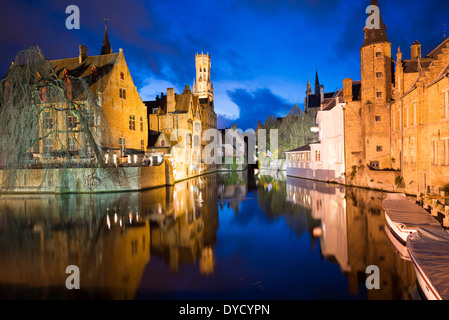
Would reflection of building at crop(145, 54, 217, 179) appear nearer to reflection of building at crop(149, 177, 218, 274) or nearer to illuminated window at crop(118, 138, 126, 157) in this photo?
illuminated window at crop(118, 138, 126, 157)

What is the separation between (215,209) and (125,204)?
6.89 meters

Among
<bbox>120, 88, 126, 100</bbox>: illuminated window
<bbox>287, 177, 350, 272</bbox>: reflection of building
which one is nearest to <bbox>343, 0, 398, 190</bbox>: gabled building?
<bbox>287, 177, 350, 272</bbox>: reflection of building

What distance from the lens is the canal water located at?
7.38 meters

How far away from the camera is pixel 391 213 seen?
1286 cm

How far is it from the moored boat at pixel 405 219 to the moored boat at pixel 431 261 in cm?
142

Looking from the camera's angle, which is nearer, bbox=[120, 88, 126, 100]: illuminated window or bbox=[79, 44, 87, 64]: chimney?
bbox=[120, 88, 126, 100]: illuminated window

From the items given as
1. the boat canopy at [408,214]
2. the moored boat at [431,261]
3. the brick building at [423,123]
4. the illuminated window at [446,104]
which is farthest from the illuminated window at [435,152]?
the moored boat at [431,261]

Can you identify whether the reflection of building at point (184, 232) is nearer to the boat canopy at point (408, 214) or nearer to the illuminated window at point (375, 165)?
the boat canopy at point (408, 214)

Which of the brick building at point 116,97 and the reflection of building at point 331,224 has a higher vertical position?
the brick building at point 116,97

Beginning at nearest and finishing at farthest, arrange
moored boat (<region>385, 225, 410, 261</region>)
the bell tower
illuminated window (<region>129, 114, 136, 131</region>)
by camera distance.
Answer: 1. moored boat (<region>385, 225, 410, 261</region>)
2. the bell tower
3. illuminated window (<region>129, 114, 136, 131</region>)

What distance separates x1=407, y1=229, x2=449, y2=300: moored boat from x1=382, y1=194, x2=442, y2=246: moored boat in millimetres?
1420

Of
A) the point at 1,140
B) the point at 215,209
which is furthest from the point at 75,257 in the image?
the point at 215,209

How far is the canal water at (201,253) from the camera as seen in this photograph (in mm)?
7379
